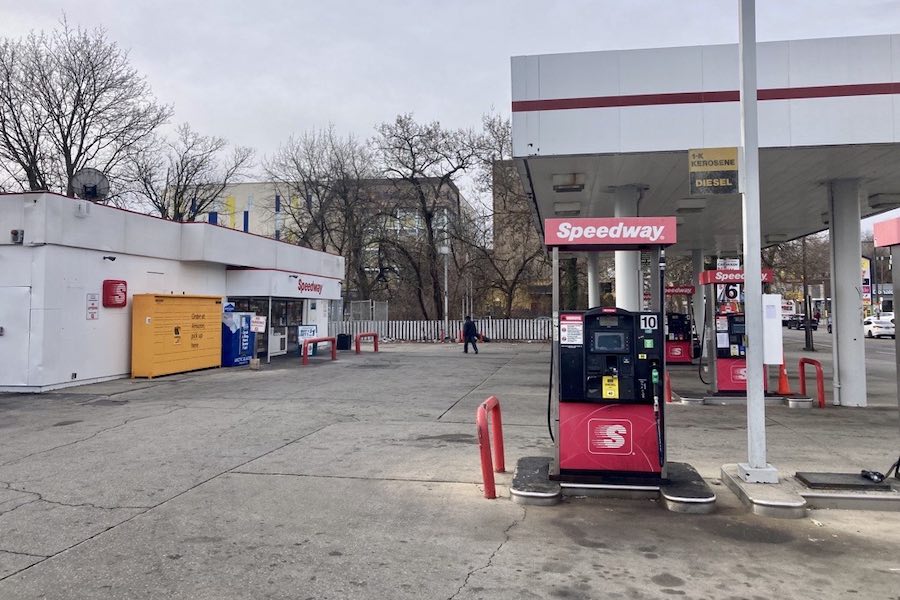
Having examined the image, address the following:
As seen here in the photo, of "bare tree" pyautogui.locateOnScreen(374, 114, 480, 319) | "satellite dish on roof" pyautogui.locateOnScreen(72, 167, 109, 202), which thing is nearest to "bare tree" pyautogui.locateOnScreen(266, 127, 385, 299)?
"bare tree" pyautogui.locateOnScreen(374, 114, 480, 319)

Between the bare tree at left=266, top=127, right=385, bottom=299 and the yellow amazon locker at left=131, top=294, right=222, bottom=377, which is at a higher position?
the bare tree at left=266, top=127, right=385, bottom=299

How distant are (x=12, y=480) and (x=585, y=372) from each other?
6376mm

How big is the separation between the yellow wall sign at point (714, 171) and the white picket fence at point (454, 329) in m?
28.4

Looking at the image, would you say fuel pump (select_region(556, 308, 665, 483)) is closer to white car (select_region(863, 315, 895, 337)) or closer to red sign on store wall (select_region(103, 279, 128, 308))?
red sign on store wall (select_region(103, 279, 128, 308))

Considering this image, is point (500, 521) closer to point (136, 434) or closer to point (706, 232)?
point (136, 434)

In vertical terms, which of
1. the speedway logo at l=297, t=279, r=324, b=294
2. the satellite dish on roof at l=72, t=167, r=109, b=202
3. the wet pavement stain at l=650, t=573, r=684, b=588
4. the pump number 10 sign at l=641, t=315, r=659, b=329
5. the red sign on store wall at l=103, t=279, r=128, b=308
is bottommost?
the wet pavement stain at l=650, t=573, r=684, b=588

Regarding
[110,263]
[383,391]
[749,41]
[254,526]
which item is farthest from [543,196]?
[110,263]

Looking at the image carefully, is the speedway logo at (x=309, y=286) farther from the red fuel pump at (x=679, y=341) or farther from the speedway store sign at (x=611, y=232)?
the speedway store sign at (x=611, y=232)

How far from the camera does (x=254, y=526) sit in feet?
16.6

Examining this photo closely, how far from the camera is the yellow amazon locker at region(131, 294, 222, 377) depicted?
52.1 ft

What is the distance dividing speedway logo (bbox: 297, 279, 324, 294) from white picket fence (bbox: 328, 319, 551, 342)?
909 centimetres

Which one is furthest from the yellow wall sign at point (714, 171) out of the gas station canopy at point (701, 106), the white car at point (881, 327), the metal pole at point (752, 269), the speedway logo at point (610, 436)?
the white car at point (881, 327)

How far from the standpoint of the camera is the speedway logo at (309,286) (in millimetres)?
23375

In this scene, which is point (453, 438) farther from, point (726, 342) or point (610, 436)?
point (726, 342)
